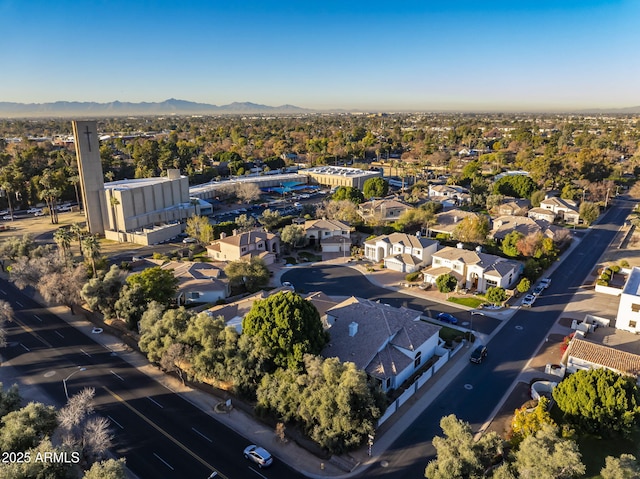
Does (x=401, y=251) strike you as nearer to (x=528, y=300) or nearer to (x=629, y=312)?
(x=528, y=300)

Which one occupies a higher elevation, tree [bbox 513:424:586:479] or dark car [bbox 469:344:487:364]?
tree [bbox 513:424:586:479]

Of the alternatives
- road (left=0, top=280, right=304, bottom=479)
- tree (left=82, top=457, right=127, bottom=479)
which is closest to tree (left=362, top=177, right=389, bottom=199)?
road (left=0, top=280, right=304, bottom=479)

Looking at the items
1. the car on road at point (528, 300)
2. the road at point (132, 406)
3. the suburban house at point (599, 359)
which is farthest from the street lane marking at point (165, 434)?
the car on road at point (528, 300)

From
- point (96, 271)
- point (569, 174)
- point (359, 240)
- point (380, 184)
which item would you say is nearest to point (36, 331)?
point (96, 271)

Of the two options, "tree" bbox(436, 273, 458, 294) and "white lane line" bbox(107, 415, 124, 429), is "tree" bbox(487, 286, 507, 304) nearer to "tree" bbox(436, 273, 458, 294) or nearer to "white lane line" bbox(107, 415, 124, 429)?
"tree" bbox(436, 273, 458, 294)

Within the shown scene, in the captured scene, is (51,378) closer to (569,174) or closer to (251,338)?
(251,338)

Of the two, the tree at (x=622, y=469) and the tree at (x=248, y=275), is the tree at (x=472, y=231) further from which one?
the tree at (x=622, y=469)

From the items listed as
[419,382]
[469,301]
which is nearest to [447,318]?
[469,301]
